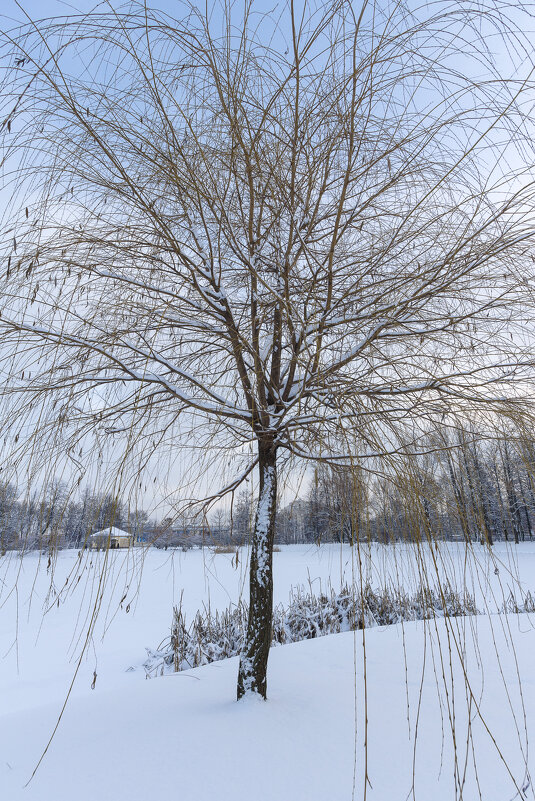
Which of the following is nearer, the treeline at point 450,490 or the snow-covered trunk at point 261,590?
the treeline at point 450,490

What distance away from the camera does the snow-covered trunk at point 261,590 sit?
7.57 ft

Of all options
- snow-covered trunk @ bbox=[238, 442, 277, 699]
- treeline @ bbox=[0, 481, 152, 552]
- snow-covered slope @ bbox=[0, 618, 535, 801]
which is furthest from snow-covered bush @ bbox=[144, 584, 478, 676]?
treeline @ bbox=[0, 481, 152, 552]

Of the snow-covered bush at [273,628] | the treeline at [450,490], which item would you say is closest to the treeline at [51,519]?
the treeline at [450,490]

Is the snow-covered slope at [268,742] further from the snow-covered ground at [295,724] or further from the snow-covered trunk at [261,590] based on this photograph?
the snow-covered trunk at [261,590]

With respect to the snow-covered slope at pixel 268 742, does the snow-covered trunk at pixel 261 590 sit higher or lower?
higher

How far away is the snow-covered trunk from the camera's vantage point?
2.31 metres

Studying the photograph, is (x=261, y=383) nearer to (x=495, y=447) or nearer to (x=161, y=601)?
(x=495, y=447)

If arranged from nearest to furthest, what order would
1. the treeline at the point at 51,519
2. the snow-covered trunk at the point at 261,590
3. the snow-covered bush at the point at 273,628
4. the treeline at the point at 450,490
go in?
the treeline at the point at 450,490 → the treeline at the point at 51,519 → the snow-covered trunk at the point at 261,590 → the snow-covered bush at the point at 273,628

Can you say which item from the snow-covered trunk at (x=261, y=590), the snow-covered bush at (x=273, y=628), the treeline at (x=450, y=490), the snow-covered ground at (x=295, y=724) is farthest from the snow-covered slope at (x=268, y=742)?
the snow-covered bush at (x=273, y=628)

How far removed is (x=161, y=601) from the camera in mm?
9242

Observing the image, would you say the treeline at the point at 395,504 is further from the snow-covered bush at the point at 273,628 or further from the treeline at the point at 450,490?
the snow-covered bush at the point at 273,628

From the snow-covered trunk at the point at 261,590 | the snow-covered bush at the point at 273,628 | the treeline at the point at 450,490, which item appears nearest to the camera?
the treeline at the point at 450,490

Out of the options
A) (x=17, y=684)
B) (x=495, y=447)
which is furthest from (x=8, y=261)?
(x=17, y=684)

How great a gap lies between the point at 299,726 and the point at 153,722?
29.0 inches
